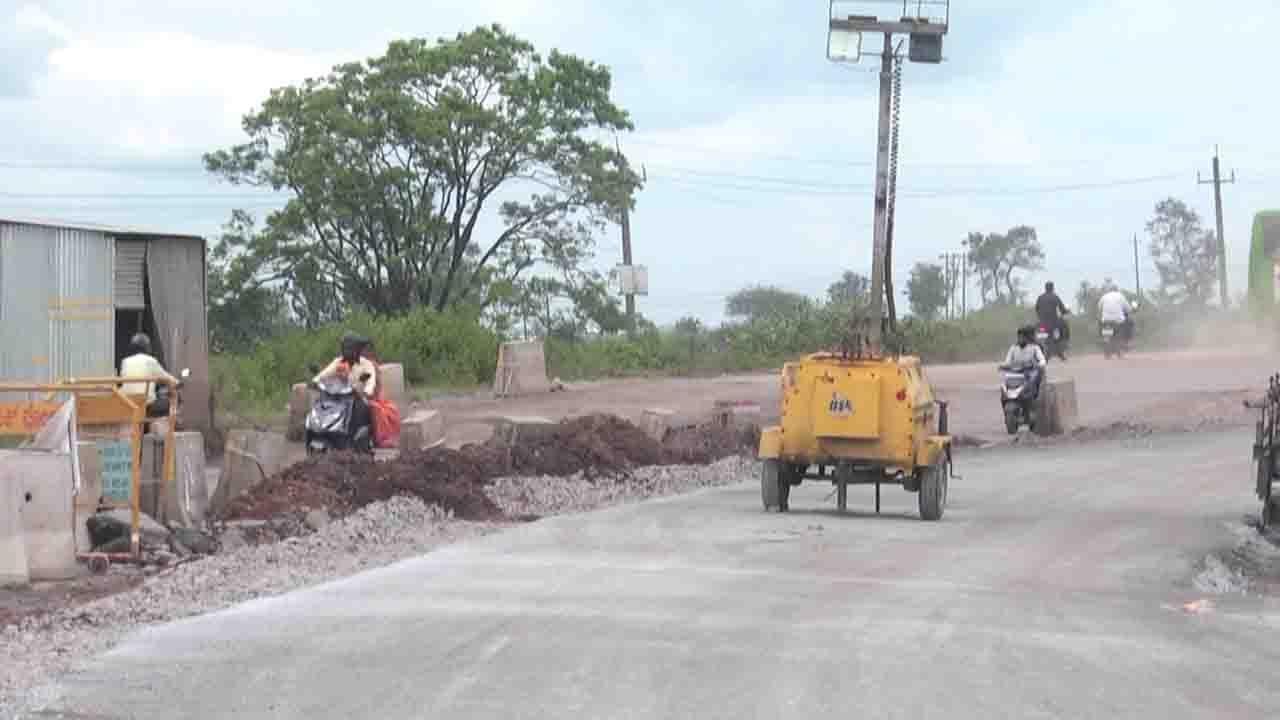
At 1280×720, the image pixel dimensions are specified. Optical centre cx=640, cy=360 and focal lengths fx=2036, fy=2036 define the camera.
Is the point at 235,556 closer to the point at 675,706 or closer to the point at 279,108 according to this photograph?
the point at 675,706

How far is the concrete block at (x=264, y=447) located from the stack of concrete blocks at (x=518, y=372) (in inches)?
832

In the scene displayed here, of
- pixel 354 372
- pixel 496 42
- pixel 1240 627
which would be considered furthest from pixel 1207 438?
pixel 496 42

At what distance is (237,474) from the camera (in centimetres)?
1905

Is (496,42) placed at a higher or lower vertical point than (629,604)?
higher

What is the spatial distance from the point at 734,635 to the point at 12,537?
5.44 metres

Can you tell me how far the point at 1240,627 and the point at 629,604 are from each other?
12.7ft

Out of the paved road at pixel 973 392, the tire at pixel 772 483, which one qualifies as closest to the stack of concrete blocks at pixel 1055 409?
the paved road at pixel 973 392

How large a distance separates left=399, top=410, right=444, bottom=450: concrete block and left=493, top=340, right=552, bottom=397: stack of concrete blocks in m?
14.4

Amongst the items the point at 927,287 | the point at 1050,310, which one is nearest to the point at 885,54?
the point at 1050,310

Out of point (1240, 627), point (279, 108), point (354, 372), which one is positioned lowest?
point (1240, 627)

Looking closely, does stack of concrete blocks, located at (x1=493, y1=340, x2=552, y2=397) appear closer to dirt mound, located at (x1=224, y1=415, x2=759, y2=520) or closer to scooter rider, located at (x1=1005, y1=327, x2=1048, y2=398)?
scooter rider, located at (x1=1005, y1=327, x2=1048, y2=398)

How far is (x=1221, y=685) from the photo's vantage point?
10523mm

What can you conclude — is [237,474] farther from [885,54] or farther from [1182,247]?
[1182,247]

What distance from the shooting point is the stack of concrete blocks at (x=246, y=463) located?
18.8 metres
